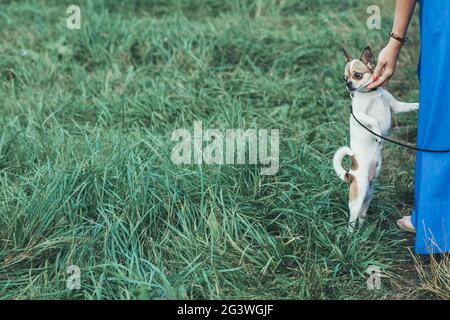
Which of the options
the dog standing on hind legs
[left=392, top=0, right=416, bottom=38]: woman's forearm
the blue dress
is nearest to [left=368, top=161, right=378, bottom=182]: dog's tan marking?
the dog standing on hind legs

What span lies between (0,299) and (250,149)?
130 cm

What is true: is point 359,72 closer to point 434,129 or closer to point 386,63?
point 386,63

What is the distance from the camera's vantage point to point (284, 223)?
10.4ft

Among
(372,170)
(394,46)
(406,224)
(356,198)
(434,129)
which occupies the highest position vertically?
(394,46)

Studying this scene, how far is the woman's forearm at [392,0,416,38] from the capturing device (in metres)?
2.87

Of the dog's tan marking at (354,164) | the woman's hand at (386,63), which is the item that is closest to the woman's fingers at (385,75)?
the woman's hand at (386,63)

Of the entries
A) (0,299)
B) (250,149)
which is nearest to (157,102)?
(250,149)

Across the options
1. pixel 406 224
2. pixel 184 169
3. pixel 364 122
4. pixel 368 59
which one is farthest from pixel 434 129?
pixel 184 169

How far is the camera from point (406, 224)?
330 centimetres

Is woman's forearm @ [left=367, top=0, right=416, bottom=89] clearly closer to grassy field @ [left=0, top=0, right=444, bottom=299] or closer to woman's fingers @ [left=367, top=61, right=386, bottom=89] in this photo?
woman's fingers @ [left=367, top=61, right=386, bottom=89]

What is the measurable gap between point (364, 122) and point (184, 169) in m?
0.86

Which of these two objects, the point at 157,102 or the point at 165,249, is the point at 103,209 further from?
the point at 157,102

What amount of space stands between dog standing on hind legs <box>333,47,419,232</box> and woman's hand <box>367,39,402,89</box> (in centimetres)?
3

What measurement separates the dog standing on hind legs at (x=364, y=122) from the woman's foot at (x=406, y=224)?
1.16ft
